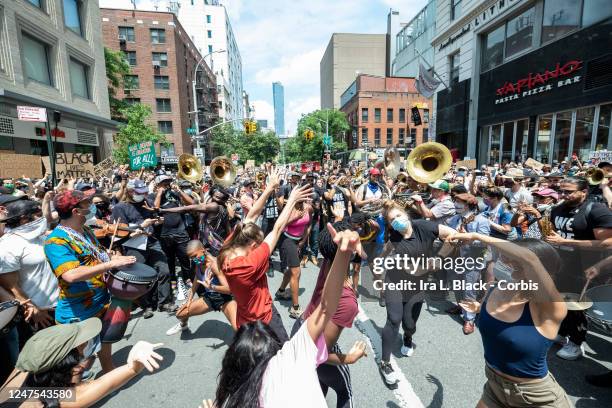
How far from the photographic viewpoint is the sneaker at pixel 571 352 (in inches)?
129

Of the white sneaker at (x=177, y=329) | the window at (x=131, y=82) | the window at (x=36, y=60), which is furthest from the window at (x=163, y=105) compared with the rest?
the white sneaker at (x=177, y=329)

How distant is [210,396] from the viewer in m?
3.00

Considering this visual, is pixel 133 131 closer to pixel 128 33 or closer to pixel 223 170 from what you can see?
pixel 223 170

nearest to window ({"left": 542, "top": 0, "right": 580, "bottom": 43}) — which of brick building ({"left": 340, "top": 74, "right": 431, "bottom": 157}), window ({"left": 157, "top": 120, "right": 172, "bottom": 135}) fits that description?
brick building ({"left": 340, "top": 74, "right": 431, "bottom": 157})

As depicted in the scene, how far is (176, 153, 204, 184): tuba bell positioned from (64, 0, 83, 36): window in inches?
638

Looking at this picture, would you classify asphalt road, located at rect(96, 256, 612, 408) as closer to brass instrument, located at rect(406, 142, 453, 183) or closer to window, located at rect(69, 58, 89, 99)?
brass instrument, located at rect(406, 142, 453, 183)

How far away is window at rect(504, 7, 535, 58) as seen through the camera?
48.4 ft

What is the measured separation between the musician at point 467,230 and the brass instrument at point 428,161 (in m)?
1.60

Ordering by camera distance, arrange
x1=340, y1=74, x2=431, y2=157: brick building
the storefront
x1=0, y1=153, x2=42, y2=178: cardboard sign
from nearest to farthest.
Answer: x1=0, y1=153, x2=42, y2=178: cardboard sign < the storefront < x1=340, y1=74, x2=431, y2=157: brick building

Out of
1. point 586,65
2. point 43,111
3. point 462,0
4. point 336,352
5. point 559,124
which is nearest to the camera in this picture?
point 336,352

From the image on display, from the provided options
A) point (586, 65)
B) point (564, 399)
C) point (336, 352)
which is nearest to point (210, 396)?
point (336, 352)

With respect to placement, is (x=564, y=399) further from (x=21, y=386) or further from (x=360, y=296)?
(x=360, y=296)

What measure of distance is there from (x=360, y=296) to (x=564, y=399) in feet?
11.6

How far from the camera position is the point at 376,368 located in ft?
10.9
